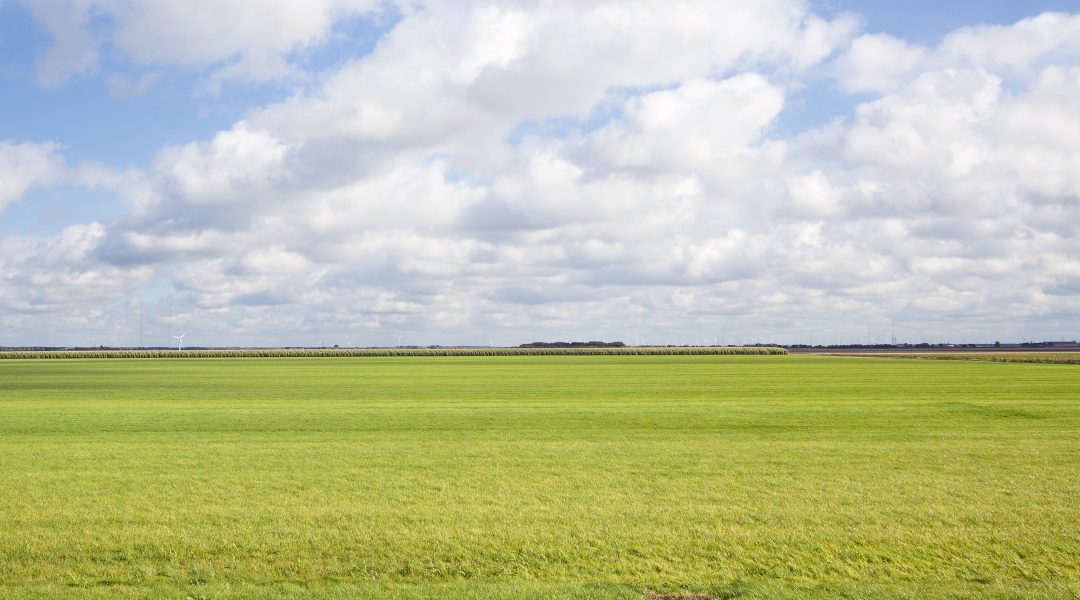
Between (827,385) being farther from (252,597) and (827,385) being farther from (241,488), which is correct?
(252,597)

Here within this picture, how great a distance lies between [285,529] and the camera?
39.2ft

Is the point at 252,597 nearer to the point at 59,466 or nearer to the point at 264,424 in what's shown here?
the point at 59,466

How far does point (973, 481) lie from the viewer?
15.7m

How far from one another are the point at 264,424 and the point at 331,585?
18592 millimetres

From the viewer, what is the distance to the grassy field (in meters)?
9.68

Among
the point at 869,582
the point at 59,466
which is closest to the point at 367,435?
the point at 59,466

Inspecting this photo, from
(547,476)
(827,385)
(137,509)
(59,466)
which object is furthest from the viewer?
(827,385)

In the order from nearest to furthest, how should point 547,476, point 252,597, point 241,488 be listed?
1. point 252,597
2. point 241,488
3. point 547,476

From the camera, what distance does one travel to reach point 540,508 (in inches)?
525

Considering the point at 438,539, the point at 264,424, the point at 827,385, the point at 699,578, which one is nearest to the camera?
the point at 699,578

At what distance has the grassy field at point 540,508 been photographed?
31.8 feet

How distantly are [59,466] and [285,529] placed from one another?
9016mm

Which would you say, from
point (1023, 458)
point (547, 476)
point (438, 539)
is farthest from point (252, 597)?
point (1023, 458)

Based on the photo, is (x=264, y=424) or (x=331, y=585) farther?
(x=264, y=424)
